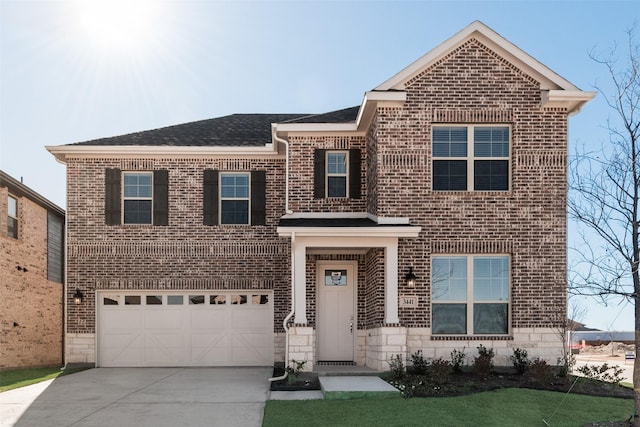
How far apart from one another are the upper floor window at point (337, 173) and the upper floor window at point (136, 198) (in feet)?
14.3

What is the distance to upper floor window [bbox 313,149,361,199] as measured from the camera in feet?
50.3

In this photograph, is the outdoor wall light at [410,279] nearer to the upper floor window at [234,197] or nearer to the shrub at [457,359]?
the shrub at [457,359]

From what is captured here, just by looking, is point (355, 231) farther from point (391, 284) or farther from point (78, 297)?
point (78, 297)

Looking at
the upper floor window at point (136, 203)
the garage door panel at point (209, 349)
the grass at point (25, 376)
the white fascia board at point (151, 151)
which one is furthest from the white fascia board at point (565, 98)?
the grass at point (25, 376)

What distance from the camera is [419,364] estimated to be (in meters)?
12.8

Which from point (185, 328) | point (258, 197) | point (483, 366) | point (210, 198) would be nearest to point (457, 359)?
point (483, 366)

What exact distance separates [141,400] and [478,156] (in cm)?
849

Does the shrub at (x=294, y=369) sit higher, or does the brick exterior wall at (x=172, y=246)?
the brick exterior wall at (x=172, y=246)

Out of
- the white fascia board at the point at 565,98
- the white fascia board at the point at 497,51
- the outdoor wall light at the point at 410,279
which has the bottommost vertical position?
the outdoor wall light at the point at 410,279

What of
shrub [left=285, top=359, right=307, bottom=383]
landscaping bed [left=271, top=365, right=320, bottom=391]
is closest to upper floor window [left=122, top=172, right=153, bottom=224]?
shrub [left=285, top=359, right=307, bottom=383]

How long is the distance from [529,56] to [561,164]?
2453 mm

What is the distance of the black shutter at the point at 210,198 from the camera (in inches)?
664

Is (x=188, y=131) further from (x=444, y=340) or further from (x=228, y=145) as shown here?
(x=444, y=340)

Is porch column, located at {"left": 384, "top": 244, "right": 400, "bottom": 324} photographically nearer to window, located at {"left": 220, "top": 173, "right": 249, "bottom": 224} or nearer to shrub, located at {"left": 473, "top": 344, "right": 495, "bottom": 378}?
shrub, located at {"left": 473, "top": 344, "right": 495, "bottom": 378}
